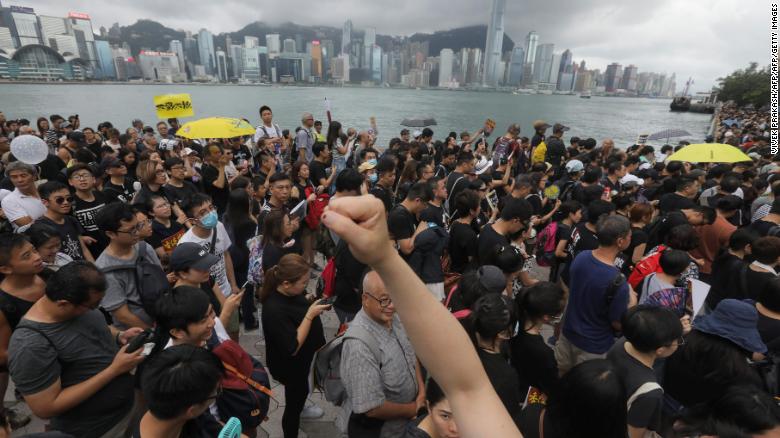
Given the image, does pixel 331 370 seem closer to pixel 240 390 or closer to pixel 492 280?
pixel 240 390

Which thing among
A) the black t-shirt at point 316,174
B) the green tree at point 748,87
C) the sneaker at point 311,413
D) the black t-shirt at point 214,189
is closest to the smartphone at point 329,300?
the sneaker at point 311,413

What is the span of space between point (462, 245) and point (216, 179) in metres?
4.03

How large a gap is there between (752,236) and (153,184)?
6.73m

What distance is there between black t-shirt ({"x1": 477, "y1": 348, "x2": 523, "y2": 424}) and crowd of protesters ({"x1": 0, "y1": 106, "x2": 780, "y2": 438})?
0.03 ft

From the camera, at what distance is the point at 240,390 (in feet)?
6.66

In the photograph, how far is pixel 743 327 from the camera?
7.45 feet

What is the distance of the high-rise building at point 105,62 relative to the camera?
127500mm

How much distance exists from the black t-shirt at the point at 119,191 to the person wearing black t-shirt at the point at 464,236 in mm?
4302

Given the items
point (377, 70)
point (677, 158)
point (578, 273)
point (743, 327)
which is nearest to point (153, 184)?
point (578, 273)

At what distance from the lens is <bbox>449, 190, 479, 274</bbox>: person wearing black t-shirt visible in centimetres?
402

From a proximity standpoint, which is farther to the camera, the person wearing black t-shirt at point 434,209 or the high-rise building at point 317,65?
the high-rise building at point 317,65

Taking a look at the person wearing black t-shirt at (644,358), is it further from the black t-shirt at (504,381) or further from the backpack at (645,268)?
the backpack at (645,268)

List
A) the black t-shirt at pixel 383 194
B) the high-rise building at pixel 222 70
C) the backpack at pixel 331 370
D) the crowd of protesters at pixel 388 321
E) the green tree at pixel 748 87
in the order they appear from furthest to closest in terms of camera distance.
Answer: the high-rise building at pixel 222 70 → the green tree at pixel 748 87 → the black t-shirt at pixel 383 194 → the backpack at pixel 331 370 → the crowd of protesters at pixel 388 321

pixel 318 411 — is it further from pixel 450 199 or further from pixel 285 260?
pixel 450 199
